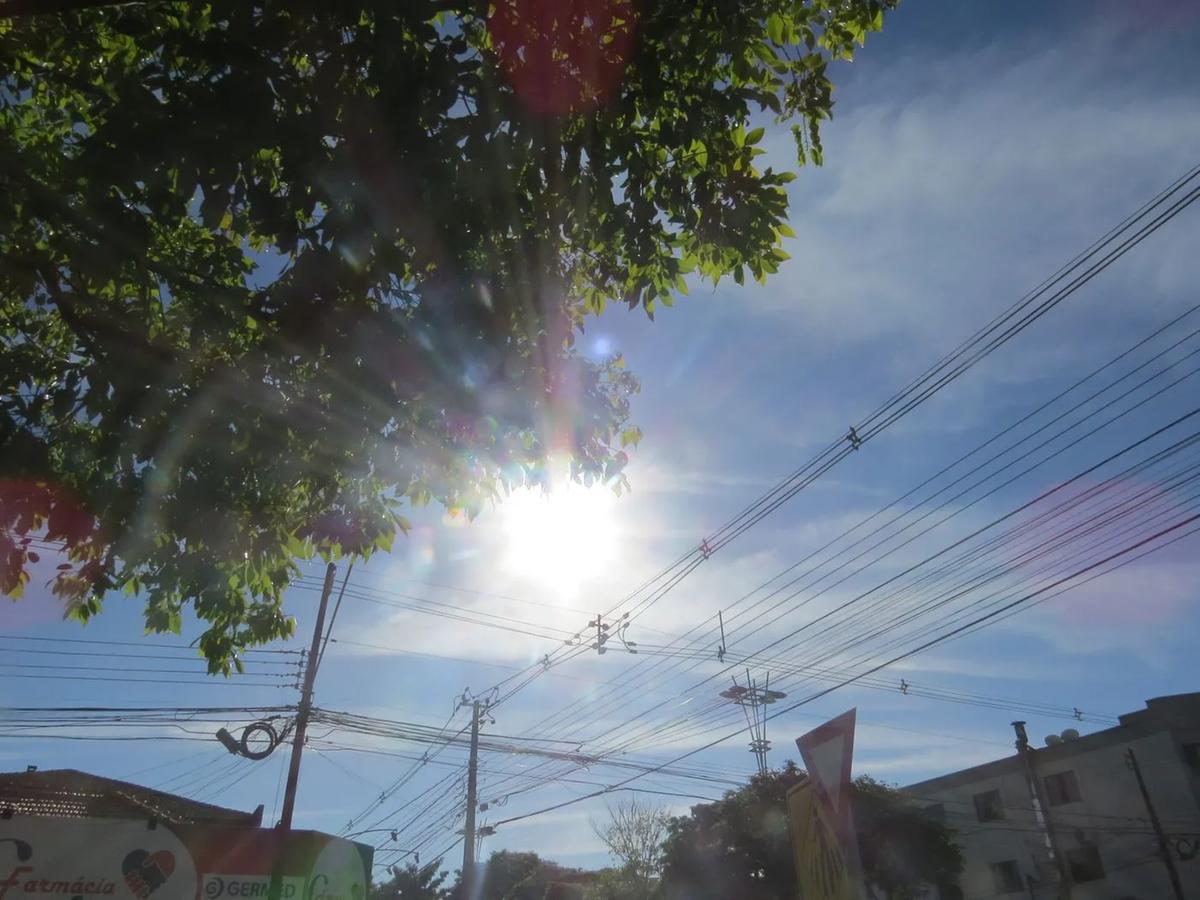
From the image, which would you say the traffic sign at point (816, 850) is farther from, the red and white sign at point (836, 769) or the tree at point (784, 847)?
the tree at point (784, 847)

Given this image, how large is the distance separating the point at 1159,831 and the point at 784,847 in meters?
14.8

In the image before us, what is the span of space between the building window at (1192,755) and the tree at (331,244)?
37097 millimetres

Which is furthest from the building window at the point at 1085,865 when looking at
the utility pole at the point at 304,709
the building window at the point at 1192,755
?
the utility pole at the point at 304,709

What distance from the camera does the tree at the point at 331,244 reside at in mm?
4660

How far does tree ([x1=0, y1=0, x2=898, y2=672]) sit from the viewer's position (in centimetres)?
466

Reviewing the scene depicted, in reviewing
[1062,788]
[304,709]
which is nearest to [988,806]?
[1062,788]

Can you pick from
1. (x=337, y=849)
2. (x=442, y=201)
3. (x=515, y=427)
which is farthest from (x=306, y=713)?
(x=442, y=201)

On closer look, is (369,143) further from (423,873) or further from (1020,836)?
(423,873)

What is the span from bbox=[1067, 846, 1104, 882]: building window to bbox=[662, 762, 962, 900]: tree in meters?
8.93

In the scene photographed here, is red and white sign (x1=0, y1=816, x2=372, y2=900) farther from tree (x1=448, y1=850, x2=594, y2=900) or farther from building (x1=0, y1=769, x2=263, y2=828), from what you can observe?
tree (x1=448, y1=850, x2=594, y2=900)

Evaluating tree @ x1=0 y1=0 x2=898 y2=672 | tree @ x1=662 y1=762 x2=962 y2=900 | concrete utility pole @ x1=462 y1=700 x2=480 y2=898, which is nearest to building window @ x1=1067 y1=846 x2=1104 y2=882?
tree @ x1=662 y1=762 x2=962 y2=900

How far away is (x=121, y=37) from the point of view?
5.75m

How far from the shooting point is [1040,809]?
3712 cm

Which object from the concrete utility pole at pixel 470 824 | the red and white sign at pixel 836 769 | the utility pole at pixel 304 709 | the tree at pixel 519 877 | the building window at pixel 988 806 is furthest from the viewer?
the tree at pixel 519 877
